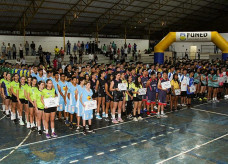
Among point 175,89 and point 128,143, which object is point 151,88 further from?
point 128,143

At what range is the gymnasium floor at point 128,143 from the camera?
23.0 feet

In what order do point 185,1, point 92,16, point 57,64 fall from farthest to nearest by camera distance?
point 185,1
point 92,16
point 57,64

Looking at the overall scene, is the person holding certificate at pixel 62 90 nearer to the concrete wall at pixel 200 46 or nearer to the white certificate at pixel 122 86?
the white certificate at pixel 122 86

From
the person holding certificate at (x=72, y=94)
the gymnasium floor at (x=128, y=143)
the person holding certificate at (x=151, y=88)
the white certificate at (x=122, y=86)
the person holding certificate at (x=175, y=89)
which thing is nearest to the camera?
the gymnasium floor at (x=128, y=143)

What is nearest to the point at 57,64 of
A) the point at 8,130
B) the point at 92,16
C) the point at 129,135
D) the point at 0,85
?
the point at 92,16

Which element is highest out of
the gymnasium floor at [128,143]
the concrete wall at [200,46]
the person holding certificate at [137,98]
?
the concrete wall at [200,46]

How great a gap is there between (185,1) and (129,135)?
31.6 meters

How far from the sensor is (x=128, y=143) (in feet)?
26.7

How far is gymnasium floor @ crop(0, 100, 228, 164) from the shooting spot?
7.02 m

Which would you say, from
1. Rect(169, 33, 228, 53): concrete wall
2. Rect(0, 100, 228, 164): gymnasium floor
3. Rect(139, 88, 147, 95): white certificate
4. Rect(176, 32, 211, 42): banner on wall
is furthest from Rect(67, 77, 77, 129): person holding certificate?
Rect(169, 33, 228, 53): concrete wall

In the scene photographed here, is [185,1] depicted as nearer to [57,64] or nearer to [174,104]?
[57,64]

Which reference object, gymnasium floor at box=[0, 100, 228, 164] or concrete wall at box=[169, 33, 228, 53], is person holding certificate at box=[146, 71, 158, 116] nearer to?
gymnasium floor at box=[0, 100, 228, 164]

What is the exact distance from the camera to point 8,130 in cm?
962

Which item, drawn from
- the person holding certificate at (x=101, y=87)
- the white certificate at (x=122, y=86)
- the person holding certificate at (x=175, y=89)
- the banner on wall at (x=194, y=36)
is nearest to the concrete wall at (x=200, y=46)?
the banner on wall at (x=194, y=36)
